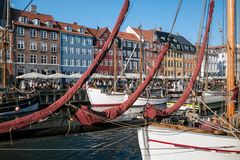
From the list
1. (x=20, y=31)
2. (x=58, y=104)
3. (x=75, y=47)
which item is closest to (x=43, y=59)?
(x=20, y=31)

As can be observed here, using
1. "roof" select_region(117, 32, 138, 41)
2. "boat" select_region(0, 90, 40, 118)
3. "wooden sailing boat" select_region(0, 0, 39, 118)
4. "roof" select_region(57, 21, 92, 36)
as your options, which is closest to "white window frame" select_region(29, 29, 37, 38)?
"roof" select_region(57, 21, 92, 36)

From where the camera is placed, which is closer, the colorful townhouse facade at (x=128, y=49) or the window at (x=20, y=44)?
the window at (x=20, y=44)

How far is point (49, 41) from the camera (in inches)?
2468

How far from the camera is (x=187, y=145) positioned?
33.3ft

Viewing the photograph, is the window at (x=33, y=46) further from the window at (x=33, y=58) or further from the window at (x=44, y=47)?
the window at (x=44, y=47)

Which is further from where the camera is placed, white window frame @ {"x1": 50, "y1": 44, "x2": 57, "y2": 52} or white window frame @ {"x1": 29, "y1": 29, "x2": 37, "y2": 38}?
white window frame @ {"x1": 50, "y1": 44, "x2": 57, "y2": 52}

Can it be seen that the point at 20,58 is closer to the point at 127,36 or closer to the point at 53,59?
the point at 53,59

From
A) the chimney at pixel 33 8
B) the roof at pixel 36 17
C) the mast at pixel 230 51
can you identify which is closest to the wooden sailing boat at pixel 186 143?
the mast at pixel 230 51

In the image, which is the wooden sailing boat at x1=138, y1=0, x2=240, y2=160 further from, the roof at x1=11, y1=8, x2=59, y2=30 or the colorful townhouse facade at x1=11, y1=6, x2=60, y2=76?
the roof at x1=11, y1=8, x2=59, y2=30

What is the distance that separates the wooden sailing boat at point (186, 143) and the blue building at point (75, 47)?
5624 centimetres

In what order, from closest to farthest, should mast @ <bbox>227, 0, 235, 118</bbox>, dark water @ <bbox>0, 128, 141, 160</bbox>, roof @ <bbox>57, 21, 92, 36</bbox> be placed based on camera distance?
1. mast @ <bbox>227, 0, 235, 118</bbox>
2. dark water @ <bbox>0, 128, 141, 160</bbox>
3. roof @ <bbox>57, 21, 92, 36</bbox>

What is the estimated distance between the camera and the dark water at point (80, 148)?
1455cm

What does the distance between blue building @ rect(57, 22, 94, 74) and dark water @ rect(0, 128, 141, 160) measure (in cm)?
4815

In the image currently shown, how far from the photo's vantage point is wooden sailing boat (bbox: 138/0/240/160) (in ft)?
32.7
